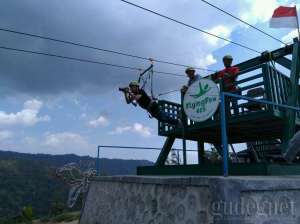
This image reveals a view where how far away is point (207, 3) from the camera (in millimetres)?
12016

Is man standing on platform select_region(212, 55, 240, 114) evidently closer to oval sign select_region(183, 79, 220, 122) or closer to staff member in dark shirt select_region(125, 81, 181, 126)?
oval sign select_region(183, 79, 220, 122)

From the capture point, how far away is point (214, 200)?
21.7 feet

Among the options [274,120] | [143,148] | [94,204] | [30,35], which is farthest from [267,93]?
[30,35]

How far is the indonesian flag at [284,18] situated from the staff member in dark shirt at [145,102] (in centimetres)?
432

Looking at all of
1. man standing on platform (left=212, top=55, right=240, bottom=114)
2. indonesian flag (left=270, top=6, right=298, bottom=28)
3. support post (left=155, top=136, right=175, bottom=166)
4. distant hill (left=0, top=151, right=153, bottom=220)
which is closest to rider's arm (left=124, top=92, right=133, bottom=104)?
support post (left=155, top=136, right=175, bottom=166)

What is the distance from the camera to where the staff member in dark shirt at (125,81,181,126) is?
1191 centimetres

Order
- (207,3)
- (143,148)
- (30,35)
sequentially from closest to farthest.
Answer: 1. (30,35)
2. (207,3)
3. (143,148)

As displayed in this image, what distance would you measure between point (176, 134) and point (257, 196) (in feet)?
18.1

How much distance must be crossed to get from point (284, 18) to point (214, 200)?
296 inches

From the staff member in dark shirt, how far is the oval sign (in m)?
2.97

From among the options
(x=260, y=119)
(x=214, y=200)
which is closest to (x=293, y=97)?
(x=260, y=119)

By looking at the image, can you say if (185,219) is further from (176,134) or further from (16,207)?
(16,207)

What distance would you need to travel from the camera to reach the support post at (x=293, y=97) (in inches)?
389

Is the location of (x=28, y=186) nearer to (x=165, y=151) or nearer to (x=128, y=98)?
(x=165, y=151)
